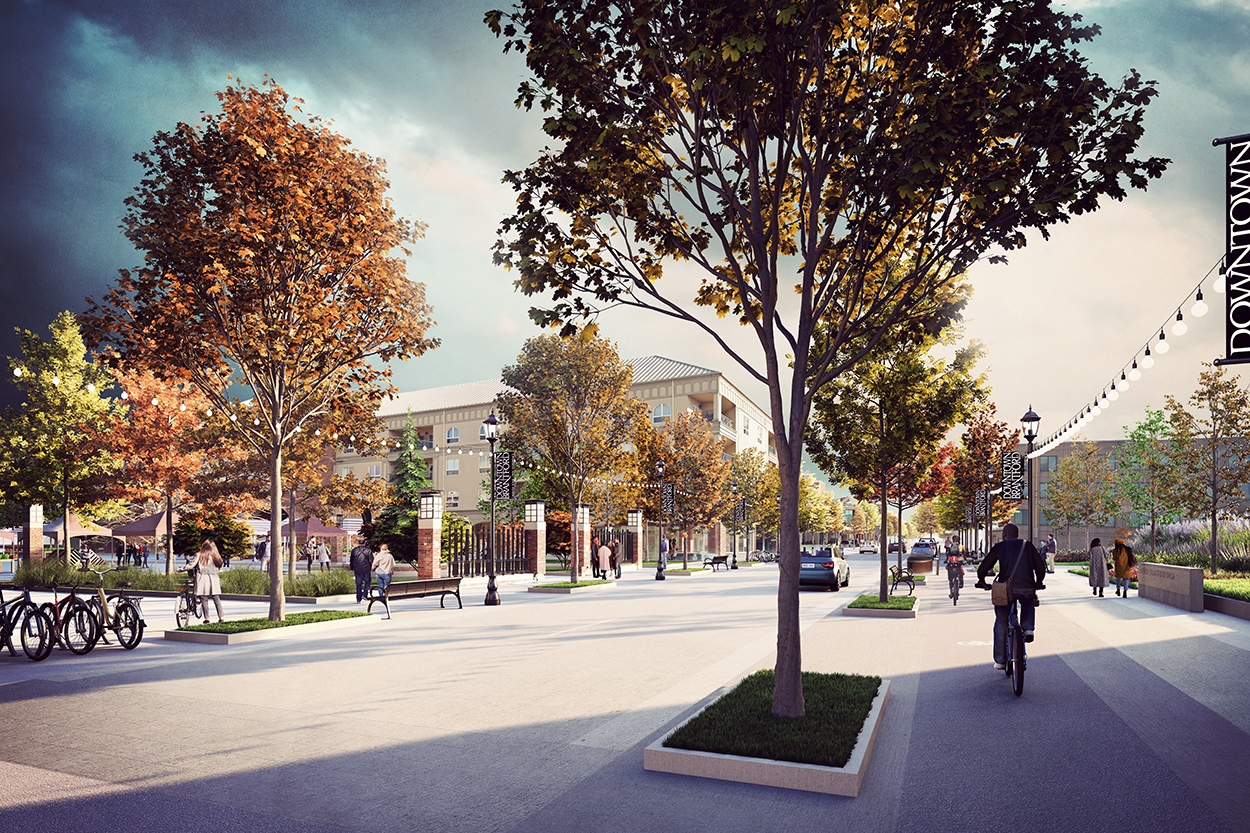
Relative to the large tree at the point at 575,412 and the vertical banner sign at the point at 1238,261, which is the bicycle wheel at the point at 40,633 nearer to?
the vertical banner sign at the point at 1238,261

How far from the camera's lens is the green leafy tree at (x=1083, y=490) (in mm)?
52500

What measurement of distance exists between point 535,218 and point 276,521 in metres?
10.5

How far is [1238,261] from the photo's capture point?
11484mm

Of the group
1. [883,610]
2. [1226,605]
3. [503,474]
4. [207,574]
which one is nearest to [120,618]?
[207,574]

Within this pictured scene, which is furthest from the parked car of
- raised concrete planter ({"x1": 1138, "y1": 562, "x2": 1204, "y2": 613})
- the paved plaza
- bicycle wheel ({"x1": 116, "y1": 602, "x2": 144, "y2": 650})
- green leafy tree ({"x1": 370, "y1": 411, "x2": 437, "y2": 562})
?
bicycle wheel ({"x1": 116, "y1": 602, "x2": 144, "y2": 650})

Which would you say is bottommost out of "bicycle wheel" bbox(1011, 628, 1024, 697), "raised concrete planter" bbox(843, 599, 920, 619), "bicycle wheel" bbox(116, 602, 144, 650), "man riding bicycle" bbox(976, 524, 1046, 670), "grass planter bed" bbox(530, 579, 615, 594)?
"grass planter bed" bbox(530, 579, 615, 594)

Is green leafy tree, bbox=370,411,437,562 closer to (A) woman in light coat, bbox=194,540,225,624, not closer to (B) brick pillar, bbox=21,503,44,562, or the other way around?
(B) brick pillar, bbox=21,503,44,562

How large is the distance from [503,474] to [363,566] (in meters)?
8.61

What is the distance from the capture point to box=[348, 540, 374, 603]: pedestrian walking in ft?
66.5

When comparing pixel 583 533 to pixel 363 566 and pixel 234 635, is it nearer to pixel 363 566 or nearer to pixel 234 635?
pixel 363 566

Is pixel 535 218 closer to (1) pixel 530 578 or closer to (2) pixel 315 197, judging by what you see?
(2) pixel 315 197

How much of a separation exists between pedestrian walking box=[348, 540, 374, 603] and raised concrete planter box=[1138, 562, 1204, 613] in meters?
21.0

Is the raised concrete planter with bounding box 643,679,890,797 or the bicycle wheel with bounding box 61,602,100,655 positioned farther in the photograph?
the bicycle wheel with bounding box 61,602,100,655

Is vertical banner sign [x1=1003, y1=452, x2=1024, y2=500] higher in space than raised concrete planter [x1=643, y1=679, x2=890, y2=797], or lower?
higher
